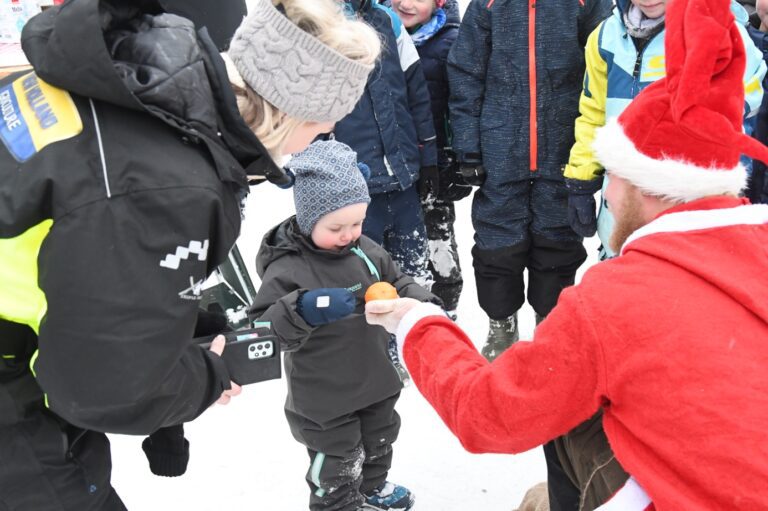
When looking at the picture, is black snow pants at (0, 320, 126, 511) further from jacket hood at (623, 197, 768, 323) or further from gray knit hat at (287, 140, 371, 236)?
jacket hood at (623, 197, 768, 323)

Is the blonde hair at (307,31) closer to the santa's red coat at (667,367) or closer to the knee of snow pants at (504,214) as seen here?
the santa's red coat at (667,367)

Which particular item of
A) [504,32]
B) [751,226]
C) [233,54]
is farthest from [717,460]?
[504,32]

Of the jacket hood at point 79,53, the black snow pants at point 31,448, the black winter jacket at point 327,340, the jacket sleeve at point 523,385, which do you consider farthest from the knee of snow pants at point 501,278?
the jacket hood at point 79,53

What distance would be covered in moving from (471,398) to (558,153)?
80.6 inches

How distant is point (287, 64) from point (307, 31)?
11cm

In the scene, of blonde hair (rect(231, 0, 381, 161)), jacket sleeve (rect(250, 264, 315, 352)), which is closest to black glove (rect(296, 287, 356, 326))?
jacket sleeve (rect(250, 264, 315, 352))

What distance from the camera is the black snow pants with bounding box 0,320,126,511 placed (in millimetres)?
1399

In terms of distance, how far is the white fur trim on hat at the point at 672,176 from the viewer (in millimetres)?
1512

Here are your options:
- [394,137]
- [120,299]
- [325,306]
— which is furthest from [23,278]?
[394,137]

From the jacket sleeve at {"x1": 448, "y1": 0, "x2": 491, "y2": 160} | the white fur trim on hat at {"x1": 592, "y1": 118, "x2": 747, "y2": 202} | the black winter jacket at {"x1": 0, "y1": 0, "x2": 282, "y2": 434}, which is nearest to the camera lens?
the black winter jacket at {"x1": 0, "y1": 0, "x2": 282, "y2": 434}

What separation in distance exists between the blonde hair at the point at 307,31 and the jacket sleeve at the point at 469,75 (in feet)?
5.94

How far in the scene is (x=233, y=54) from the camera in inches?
61.2

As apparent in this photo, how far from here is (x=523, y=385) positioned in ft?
4.83

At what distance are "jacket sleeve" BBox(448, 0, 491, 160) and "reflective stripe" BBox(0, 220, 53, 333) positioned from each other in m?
2.46
